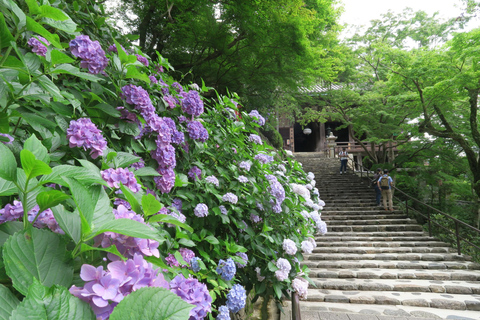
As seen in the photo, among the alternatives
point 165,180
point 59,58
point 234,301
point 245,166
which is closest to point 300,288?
point 234,301

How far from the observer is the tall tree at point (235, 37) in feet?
16.6

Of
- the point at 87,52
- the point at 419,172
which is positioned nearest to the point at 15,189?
the point at 87,52

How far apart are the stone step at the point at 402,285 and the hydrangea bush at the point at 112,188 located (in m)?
3.41

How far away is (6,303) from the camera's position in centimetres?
34

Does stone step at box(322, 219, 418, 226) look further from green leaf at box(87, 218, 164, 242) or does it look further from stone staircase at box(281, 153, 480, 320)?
green leaf at box(87, 218, 164, 242)

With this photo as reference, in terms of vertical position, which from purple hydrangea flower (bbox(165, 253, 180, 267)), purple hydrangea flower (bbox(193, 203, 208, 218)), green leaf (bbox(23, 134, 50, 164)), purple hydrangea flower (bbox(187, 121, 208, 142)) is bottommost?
purple hydrangea flower (bbox(165, 253, 180, 267))

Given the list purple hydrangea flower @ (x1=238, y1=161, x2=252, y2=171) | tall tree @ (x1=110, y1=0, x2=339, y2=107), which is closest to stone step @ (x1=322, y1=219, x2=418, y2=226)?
tall tree @ (x1=110, y1=0, x2=339, y2=107)

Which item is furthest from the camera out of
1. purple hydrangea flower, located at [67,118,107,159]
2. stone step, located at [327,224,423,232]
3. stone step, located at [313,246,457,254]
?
stone step, located at [327,224,423,232]

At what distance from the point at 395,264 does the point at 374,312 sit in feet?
8.57

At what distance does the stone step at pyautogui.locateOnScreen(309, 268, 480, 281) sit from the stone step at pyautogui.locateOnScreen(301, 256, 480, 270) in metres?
0.16

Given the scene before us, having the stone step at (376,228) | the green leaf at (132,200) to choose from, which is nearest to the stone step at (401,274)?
the stone step at (376,228)

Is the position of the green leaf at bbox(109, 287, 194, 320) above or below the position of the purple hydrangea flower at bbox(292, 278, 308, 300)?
above

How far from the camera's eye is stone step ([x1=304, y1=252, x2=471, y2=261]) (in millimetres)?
6574

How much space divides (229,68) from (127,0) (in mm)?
2403
